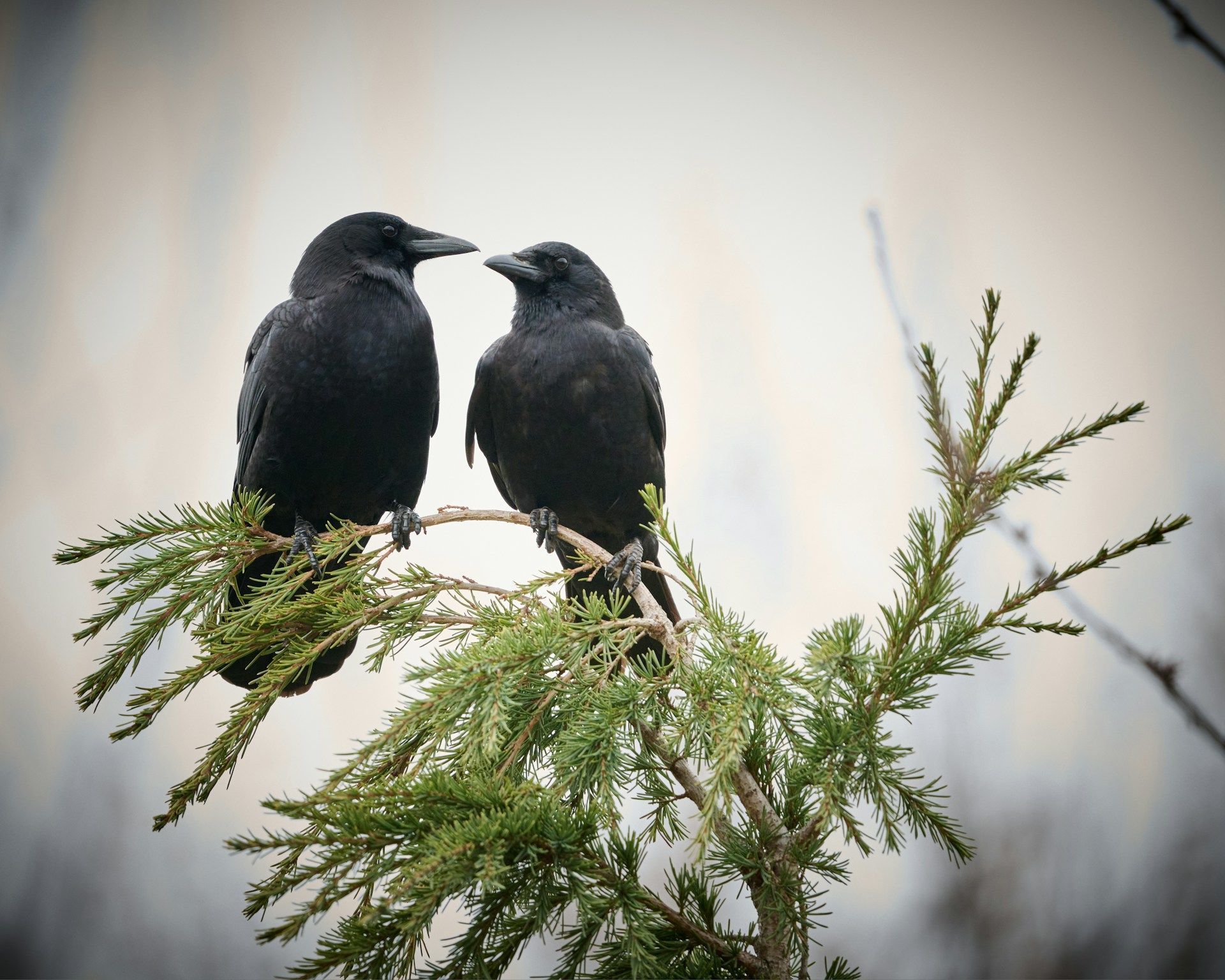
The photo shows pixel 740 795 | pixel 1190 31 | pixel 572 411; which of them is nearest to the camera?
pixel 1190 31

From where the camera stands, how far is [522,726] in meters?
1.45

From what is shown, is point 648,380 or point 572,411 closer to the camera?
point 572,411

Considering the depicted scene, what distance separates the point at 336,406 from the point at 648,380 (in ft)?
3.36

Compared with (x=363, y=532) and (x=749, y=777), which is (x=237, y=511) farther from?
(x=749, y=777)

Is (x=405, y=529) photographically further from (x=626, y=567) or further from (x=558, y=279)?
(x=558, y=279)

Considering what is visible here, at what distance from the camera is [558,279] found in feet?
10.5

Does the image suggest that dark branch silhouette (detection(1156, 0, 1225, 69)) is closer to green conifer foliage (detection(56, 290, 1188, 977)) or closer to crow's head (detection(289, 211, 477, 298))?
green conifer foliage (detection(56, 290, 1188, 977))

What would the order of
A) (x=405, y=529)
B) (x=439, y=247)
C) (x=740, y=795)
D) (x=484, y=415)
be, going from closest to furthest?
1. (x=740, y=795)
2. (x=405, y=529)
3. (x=439, y=247)
4. (x=484, y=415)

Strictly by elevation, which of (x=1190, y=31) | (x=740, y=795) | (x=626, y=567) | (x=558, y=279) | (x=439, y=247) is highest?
(x=558, y=279)

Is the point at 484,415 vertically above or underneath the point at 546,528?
above

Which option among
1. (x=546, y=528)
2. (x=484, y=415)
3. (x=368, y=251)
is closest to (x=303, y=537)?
(x=546, y=528)

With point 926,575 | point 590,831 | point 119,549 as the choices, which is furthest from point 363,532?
point 926,575

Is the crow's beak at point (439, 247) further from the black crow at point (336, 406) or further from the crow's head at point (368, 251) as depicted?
the black crow at point (336, 406)

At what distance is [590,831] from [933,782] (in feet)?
1.57
